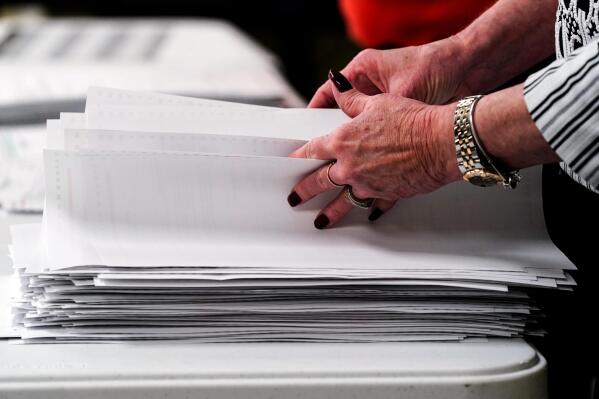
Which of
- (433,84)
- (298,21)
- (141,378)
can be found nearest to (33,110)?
(433,84)

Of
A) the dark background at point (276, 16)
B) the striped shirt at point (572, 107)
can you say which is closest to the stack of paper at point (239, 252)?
the striped shirt at point (572, 107)

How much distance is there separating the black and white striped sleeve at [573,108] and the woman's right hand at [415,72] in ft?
0.87

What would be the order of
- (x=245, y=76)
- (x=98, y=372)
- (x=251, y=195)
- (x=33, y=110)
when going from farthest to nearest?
(x=245, y=76) < (x=33, y=110) < (x=251, y=195) < (x=98, y=372)

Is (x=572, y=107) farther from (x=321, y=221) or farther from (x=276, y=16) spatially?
(x=276, y=16)

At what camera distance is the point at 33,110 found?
4.36 feet

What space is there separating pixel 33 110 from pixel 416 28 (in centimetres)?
83

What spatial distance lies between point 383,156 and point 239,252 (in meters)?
0.15

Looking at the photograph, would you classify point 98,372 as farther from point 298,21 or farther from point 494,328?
point 298,21

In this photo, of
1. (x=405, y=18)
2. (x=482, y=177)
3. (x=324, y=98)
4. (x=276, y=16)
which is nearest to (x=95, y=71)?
(x=405, y=18)

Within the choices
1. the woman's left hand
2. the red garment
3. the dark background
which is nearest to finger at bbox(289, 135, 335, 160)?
the woman's left hand

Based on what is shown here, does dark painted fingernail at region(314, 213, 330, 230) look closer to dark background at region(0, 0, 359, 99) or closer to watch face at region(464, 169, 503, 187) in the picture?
watch face at region(464, 169, 503, 187)

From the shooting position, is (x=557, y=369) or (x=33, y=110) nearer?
(x=557, y=369)

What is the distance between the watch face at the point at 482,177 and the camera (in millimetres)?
668

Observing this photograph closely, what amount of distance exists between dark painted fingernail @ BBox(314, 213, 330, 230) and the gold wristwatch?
0.45 feet
